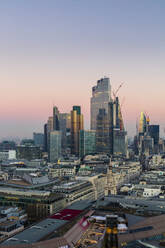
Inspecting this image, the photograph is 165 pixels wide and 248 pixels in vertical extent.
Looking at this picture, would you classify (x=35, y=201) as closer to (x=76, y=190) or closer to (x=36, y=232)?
(x=76, y=190)

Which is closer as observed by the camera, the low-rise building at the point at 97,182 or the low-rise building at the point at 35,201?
the low-rise building at the point at 35,201

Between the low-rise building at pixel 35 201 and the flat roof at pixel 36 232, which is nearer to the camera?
the flat roof at pixel 36 232

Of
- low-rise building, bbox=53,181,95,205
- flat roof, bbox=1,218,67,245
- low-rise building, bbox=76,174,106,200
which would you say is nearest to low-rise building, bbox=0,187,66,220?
low-rise building, bbox=53,181,95,205

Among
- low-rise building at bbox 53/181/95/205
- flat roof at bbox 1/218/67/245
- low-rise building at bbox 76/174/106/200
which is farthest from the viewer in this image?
low-rise building at bbox 76/174/106/200

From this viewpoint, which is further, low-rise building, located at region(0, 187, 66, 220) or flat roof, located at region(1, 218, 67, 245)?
low-rise building, located at region(0, 187, 66, 220)

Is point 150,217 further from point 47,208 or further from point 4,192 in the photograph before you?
point 4,192

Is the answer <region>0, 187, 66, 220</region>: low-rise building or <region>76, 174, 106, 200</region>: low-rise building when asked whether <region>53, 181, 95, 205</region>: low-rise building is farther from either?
<region>76, 174, 106, 200</region>: low-rise building

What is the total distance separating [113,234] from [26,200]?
5567 cm

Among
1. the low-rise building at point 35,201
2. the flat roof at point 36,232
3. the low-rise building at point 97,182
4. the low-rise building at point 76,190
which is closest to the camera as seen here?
the flat roof at point 36,232

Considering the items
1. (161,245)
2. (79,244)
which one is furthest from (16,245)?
A: (161,245)

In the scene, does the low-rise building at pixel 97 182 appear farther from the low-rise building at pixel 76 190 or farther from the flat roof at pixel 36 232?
the flat roof at pixel 36 232

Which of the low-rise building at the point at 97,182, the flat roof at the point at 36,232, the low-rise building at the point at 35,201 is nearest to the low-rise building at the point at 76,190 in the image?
the low-rise building at the point at 35,201

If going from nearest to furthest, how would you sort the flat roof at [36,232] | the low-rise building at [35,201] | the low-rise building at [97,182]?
the flat roof at [36,232], the low-rise building at [35,201], the low-rise building at [97,182]

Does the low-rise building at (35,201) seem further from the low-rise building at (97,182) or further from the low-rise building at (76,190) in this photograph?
the low-rise building at (97,182)
